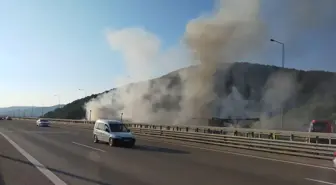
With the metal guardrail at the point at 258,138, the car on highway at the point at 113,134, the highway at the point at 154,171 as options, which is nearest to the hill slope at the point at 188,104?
the metal guardrail at the point at 258,138

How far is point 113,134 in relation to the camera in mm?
23391

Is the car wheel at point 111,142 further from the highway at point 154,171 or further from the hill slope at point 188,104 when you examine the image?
the hill slope at point 188,104

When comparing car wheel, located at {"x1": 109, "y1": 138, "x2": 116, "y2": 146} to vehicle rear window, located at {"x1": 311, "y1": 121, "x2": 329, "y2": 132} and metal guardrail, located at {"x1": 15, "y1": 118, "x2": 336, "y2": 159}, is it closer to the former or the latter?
metal guardrail, located at {"x1": 15, "y1": 118, "x2": 336, "y2": 159}

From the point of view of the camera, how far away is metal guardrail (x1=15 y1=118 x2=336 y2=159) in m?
17.2

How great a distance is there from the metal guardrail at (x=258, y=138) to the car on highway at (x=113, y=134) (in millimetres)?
4599

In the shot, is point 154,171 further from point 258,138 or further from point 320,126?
point 320,126

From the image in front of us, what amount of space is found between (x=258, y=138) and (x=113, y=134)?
785 cm

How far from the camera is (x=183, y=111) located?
55.6 meters

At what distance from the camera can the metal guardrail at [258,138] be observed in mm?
17203

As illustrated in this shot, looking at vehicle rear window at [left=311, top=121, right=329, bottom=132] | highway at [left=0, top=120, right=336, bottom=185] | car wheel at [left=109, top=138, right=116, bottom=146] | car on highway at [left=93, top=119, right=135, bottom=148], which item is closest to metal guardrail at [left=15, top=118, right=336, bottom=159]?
highway at [left=0, top=120, right=336, bottom=185]

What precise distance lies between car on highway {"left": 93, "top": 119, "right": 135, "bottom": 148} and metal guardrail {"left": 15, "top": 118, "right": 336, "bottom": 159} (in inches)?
181

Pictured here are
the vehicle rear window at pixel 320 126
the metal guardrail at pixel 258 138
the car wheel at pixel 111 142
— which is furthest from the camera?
the car wheel at pixel 111 142

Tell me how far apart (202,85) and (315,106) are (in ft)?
68.0

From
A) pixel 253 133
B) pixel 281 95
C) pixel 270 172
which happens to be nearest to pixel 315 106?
pixel 281 95
